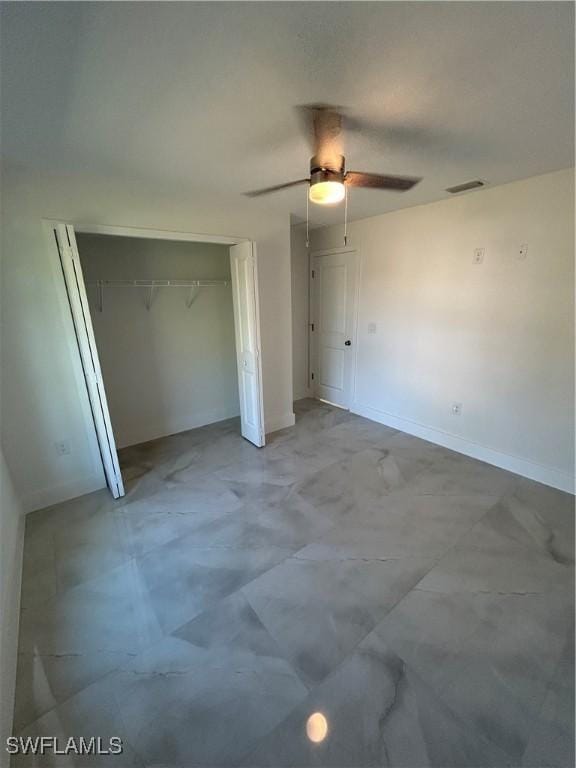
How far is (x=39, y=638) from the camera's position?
1.63 meters

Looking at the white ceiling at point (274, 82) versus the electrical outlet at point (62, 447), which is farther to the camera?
the electrical outlet at point (62, 447)

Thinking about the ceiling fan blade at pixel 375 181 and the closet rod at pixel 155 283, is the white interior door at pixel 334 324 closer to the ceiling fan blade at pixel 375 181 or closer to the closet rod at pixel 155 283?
the closet rod at pixel 155 283

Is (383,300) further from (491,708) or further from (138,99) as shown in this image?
(491,708)

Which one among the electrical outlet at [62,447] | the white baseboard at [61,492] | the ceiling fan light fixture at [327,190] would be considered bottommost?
the white baseboard at [61,492]

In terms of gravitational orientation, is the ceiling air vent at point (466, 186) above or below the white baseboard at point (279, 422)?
above

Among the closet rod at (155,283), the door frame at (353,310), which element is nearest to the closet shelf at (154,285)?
the closet rod at (155,283)

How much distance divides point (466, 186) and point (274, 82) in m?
2.07

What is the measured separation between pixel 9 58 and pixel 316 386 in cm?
425

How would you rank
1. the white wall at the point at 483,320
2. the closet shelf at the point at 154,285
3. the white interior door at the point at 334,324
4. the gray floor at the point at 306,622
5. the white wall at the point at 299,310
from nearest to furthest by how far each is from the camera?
the gray floor at the point at 306,622
the white wall at the point at 483,320
the closet shelf at the point at 154,285
the white interior door at the point at 334,324
the white wall at the point at 299,310

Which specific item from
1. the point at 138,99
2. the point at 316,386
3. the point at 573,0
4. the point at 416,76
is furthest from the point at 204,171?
the point at 316,386

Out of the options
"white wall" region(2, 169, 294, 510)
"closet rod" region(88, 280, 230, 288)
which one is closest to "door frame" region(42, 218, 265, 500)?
"white wall" region(2, 169, 294, 510)

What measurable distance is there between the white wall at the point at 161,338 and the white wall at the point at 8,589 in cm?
137

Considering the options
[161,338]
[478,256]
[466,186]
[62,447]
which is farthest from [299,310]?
[62,447]

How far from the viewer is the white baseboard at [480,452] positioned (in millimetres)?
2699
